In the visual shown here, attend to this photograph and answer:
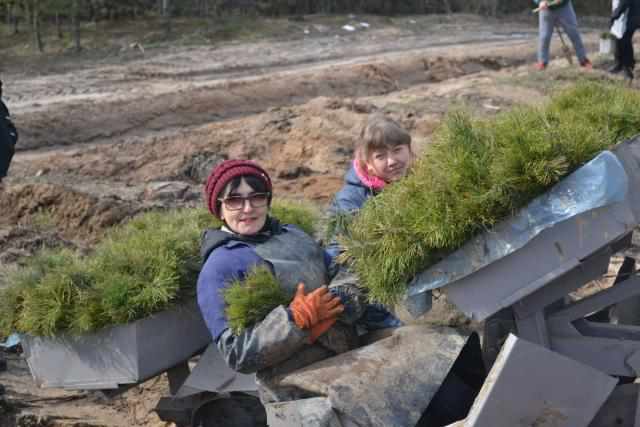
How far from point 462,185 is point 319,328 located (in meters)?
0.78

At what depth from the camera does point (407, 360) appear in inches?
120

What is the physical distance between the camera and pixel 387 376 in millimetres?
2986

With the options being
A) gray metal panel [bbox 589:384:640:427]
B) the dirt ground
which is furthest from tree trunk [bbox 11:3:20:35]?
gray metal panel [bbox 589:384:640:427]

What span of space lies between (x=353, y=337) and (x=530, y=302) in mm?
795

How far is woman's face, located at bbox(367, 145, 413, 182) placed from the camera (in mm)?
4062

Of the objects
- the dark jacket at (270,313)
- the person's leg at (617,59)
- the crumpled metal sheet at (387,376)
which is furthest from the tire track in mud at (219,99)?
Result: the crumpled metal sheet at (387,376)

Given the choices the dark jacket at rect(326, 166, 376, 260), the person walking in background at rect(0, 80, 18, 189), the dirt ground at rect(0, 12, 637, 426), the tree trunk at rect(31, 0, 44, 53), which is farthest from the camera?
the tree trunk at rect(31, 0, 44, 53)

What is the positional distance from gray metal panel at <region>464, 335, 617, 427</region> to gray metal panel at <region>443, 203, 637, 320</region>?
16 cm

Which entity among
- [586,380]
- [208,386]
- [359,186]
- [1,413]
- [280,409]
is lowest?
[1,413]

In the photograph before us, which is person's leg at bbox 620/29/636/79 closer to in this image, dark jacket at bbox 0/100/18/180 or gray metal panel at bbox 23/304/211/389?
dark jacket at bbox 0/100/18/180

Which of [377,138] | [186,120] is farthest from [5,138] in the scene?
[186,120]

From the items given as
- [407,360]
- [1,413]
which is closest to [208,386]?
[407,360]

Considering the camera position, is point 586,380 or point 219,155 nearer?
point 586,380

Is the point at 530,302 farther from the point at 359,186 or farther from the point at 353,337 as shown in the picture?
the point at 359,186
